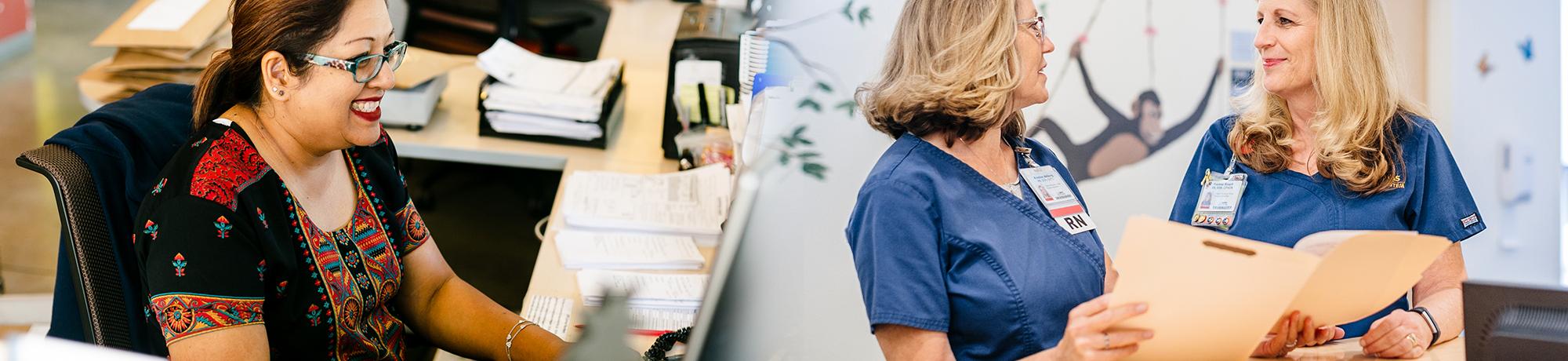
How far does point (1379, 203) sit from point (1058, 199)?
25.3 inches

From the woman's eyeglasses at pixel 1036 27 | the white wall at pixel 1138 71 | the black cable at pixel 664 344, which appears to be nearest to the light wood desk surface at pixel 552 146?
the black cable at pixel 664 344

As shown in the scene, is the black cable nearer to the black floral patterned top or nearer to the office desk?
the black floral patterned top

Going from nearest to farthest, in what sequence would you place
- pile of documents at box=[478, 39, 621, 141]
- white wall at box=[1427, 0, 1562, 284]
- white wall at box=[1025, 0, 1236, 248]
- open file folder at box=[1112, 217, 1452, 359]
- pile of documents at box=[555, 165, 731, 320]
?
open file folder at box=[1112, 217, 1452, 359]
pile of documents at box=[555, 165, 731, 320]
white wall at box=[1025, 0, 1236, 248]
pile of documents at box=[478, 39, 621, 141]
white wall at box=[1427, 0, 1562, 284]

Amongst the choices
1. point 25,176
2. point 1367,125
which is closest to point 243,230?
point 1367,125

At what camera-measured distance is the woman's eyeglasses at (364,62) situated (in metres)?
1.68

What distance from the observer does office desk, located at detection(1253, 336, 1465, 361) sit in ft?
5.50

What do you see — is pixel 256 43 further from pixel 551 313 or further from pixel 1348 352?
pixel 1348 352

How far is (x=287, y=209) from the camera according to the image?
1.68 metres

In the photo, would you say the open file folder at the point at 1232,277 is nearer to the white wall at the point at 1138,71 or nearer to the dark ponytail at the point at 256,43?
the dark ponytail at the point at 256,43

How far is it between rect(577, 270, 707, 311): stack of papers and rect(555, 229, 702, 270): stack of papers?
3cm

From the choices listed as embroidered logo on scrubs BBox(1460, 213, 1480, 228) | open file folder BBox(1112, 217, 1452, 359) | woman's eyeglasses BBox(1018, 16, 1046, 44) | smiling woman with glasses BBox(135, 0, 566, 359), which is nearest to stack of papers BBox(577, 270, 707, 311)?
smiling woman with glasses BBox(135, 0, 566, 359)

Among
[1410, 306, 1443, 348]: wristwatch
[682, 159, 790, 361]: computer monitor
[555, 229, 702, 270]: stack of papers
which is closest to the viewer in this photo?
[682, 159, 790, 361]: computer monitor

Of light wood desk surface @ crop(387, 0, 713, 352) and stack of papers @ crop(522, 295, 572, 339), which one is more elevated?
stack of papers @ crop(522, 295, 572, 339)

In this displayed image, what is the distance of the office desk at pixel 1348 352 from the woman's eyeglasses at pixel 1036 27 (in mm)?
565
